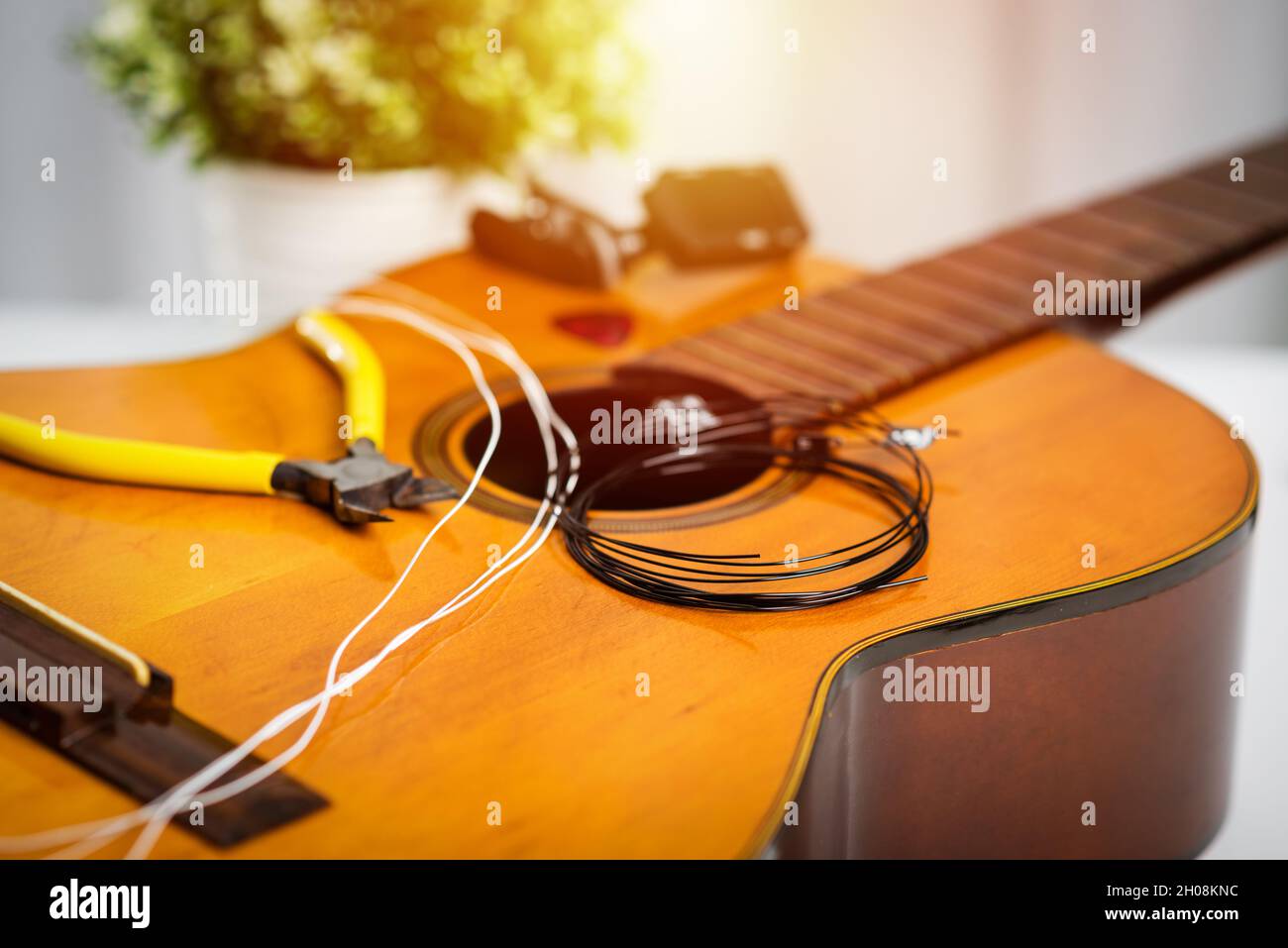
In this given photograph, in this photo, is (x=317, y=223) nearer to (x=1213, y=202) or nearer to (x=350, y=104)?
(x=350, y=104)

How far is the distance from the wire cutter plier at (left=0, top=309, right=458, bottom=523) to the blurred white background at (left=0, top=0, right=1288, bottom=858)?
38.9 inches

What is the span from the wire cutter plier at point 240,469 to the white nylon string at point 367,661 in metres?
0.04

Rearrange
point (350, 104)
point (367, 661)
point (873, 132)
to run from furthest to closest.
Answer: point (873, 132) < point (350, 104) < point (367, 661)

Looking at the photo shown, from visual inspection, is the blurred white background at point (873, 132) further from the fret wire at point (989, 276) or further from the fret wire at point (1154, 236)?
the fret wire at point (989, 276)

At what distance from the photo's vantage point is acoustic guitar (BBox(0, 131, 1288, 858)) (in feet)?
1.79

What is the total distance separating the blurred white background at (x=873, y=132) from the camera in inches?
71.3

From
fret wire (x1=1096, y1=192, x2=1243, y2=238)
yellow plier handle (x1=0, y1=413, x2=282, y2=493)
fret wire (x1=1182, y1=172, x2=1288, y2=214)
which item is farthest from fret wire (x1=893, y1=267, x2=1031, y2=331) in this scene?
yellow plier handle (x1=0, y1=413, x2=282, y2=493)

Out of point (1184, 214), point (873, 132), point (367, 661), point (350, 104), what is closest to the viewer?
point (367, 661)

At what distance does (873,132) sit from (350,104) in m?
0.84

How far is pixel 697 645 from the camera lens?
0.64 metres

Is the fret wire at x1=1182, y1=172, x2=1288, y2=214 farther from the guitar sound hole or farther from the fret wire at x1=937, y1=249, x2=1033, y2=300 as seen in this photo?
the guitar sound hole

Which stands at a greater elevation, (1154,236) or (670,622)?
(1154,236)

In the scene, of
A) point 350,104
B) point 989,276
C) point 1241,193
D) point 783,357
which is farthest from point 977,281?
point 350,104
